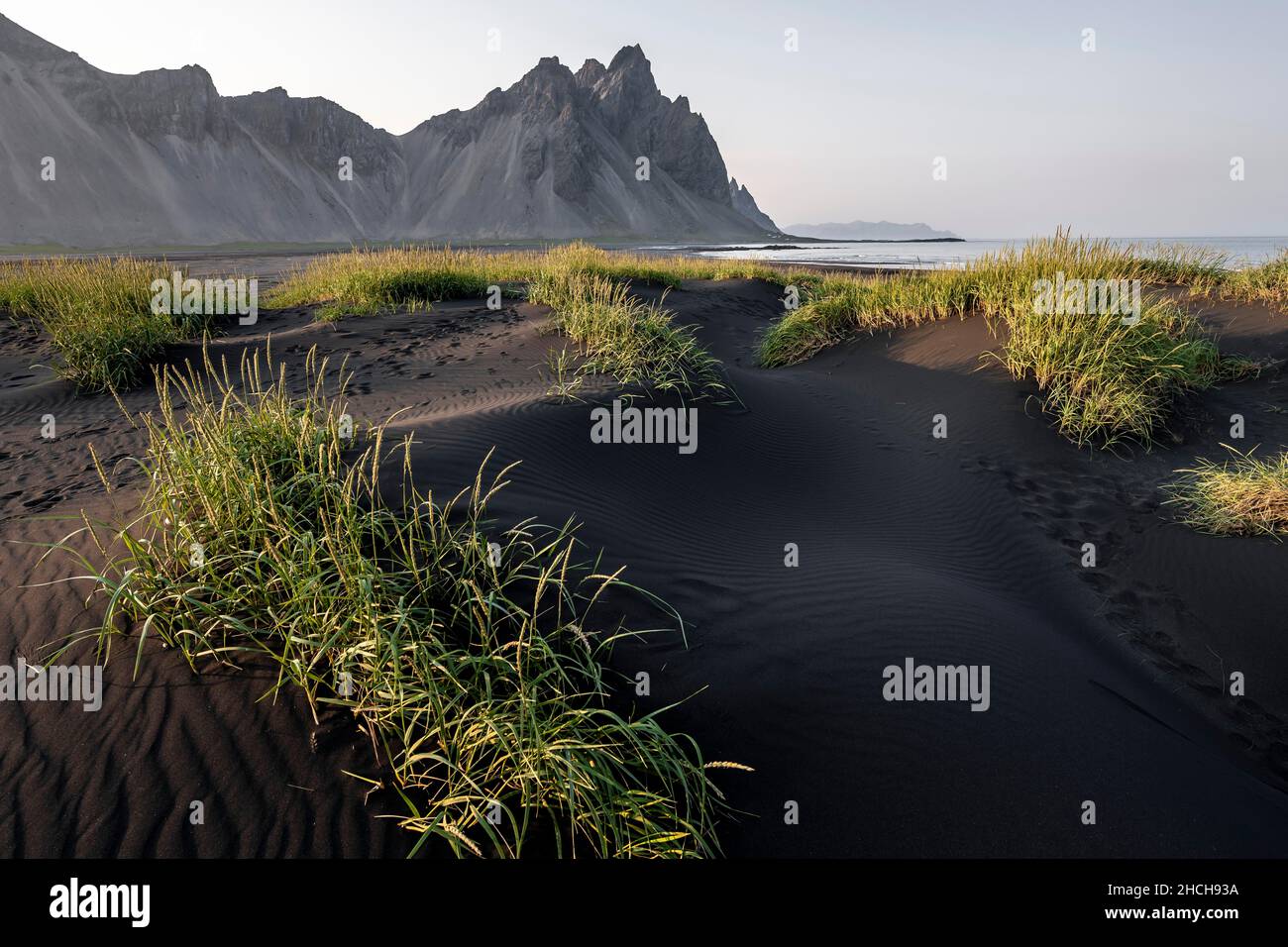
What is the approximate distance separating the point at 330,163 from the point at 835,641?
116 m

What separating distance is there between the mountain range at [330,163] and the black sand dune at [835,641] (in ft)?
193

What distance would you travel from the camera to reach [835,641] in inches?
135

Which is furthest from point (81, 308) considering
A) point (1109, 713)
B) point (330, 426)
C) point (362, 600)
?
point (1109, 713)

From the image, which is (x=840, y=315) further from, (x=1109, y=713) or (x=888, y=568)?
(x=1109, y=713)

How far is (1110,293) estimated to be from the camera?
8.69m

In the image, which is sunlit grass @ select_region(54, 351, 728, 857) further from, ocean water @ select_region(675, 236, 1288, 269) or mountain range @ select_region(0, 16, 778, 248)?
mountain range @ select_region(0, 16, 778, 248)

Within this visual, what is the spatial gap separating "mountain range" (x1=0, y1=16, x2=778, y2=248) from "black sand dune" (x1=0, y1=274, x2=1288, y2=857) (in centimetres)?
5893

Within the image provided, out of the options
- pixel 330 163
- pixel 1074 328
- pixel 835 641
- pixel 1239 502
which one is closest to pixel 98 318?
pixel 835 641

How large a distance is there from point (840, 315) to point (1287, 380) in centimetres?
Result: 645

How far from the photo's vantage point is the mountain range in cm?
6769

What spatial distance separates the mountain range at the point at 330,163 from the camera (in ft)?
222

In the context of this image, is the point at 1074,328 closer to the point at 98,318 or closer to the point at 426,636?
the point at 426,636

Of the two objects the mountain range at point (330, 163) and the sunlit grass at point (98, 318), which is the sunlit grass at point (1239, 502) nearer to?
the sunlit grass at point (98, 318)

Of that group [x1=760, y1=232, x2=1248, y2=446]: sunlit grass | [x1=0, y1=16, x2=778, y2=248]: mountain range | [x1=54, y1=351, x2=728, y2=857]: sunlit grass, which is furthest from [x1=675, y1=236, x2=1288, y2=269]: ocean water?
[x1=0, y1=16, x2=778, y2=248]: mountain range
